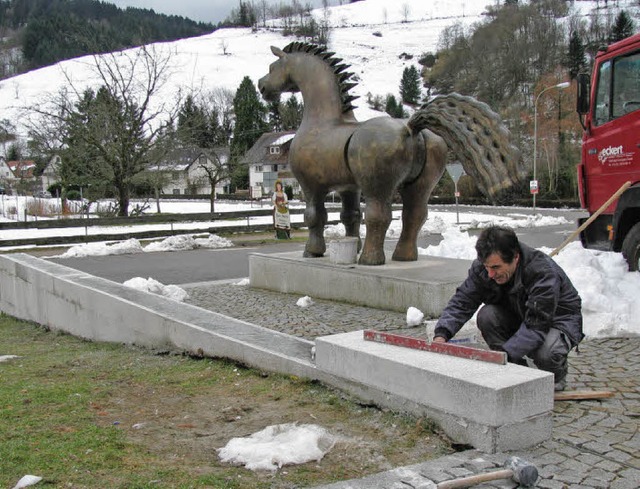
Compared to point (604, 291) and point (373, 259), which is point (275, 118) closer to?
point (373, 259)

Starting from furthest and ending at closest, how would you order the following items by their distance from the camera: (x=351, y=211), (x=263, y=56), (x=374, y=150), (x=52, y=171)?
(x=263, y=56), (x=52, y=171), (x=351, y=211), (x=374, y=150)

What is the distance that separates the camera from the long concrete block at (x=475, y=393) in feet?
10.9

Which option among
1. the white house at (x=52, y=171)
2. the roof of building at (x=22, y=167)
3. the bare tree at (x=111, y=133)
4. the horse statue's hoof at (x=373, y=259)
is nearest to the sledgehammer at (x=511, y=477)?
the horse statue's hoof at (x=373, y=259)

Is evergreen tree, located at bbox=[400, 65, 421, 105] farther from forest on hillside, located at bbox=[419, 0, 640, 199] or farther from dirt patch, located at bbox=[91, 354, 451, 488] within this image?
dirt patch, located at bbox=[91, 354, 451, 488]

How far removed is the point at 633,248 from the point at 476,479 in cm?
647

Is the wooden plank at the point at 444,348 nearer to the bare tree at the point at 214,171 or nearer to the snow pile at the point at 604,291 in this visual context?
the snow pile at the point at 604,291

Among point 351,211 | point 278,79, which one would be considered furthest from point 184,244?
point 351,211

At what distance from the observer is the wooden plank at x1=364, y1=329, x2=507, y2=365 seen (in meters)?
3.72

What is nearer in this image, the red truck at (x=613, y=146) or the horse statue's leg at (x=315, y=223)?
the red truck at (x=613, y=146)

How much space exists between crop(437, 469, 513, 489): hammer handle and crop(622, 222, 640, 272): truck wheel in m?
6.32

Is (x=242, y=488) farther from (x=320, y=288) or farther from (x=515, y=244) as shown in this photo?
(x=320, y=288)

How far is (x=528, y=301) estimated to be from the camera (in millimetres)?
3936

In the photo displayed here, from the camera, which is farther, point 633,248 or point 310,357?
point 633,248

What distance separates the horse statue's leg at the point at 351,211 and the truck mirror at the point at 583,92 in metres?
3.52
